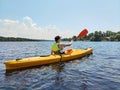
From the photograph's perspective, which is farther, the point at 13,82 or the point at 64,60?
the point at 64,60

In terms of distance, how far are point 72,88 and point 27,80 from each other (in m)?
2.11

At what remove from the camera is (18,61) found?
31.1ft

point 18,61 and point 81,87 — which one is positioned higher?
point 18,61

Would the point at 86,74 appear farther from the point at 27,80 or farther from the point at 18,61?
the point at 18,61

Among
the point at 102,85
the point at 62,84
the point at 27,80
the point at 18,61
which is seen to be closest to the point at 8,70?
the point at 18,61

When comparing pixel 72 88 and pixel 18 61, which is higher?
pixel 18 61

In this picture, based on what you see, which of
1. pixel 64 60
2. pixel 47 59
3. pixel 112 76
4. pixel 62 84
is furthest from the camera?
pixel 64 60

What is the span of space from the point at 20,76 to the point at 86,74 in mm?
3099

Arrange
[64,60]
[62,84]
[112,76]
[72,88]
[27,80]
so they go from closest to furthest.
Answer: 1. [72,88]
2. [62,84]
3. [27,80]
4. [112,76]
5. [64,60]

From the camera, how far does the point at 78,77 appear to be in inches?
312

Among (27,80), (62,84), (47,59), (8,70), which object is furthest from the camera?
(47,59)

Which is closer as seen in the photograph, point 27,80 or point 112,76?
point 27,80

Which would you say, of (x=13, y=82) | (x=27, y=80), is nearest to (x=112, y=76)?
(x=27, y=80)

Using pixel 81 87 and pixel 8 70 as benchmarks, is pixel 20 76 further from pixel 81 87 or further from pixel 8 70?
pixel 81 87
